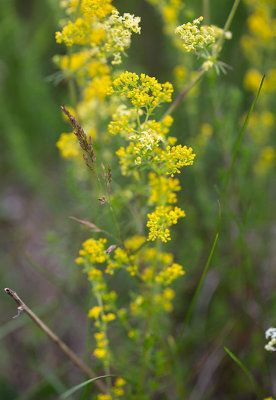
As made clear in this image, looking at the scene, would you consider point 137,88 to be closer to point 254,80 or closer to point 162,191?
point 162,191

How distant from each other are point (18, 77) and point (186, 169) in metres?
2.18

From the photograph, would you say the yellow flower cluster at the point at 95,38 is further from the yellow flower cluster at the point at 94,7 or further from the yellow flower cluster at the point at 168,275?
the yellow flower cluster at the point at 168,275

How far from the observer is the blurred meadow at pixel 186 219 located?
8.13 feet

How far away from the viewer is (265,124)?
2.96m

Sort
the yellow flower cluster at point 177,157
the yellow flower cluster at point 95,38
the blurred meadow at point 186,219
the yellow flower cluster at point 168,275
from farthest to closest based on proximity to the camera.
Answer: the blurred meadow at point 186,219 < the yellow flower cluster at point 168,275 < the yellow flower cluster at point 95,38 < the yellow flower cluster at point 177,157

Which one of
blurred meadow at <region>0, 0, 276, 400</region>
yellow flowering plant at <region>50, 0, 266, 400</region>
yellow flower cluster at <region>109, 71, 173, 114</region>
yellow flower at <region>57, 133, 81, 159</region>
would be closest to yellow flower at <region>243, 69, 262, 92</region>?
blurred meadow at <region>0, 0, 276, 400</region>

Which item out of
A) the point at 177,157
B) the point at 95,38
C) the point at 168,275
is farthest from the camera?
the point at 95,38

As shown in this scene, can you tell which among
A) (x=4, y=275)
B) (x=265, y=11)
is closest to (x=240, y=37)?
(x=265, y=11)

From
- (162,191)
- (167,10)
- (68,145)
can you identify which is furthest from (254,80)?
(162,191)

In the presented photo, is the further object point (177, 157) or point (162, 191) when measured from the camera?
point (162, 191)

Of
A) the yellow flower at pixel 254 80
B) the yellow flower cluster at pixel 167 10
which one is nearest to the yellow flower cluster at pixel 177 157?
the yellow flower cluster at pixel 167 10

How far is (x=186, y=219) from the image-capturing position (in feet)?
8.33

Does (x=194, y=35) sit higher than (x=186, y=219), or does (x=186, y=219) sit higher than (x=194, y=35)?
(x=194, y=35)

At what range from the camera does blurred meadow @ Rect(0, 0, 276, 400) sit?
2.48 meters
